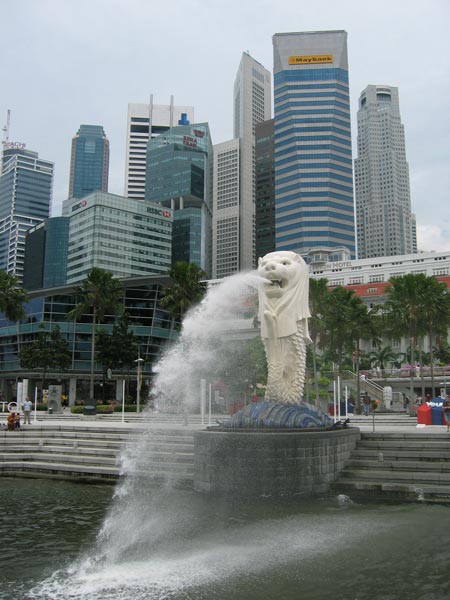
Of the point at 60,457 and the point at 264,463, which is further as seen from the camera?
the point at 60,457

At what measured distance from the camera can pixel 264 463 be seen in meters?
14.6

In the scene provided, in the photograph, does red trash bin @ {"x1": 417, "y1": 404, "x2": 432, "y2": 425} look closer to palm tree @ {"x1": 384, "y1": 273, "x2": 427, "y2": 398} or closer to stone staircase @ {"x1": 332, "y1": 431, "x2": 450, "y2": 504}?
stone staircase @ {"x1": 332, "y1": 431, "x2": 450, "y2": 504}

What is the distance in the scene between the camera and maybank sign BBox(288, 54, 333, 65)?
161750 millimetres

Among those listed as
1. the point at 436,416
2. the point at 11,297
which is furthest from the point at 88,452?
the point at 11,297

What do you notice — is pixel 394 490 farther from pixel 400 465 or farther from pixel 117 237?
pixel 117 237

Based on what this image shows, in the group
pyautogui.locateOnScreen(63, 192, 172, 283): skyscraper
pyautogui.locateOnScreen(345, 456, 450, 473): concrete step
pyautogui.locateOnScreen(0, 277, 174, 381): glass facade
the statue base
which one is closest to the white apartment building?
pyautogui.locateOnScreen(0, 277, 174, 381): glass facade

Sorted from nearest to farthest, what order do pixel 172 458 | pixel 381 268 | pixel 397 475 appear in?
pixel 397 475 → pixel 172 458 → pixel 381 268

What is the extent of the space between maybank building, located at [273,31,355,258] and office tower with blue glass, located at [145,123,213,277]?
101ft

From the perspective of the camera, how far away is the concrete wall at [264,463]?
14.6 meters

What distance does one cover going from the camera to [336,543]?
1027cm

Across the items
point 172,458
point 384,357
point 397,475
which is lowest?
point 397,475

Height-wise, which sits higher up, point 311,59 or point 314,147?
point 311,59

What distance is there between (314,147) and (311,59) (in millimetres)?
30246

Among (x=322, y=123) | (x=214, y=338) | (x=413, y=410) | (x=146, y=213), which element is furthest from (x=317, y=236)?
(x=214, y=338)
